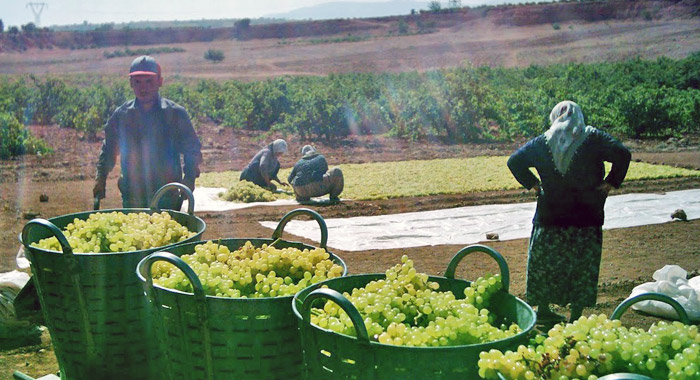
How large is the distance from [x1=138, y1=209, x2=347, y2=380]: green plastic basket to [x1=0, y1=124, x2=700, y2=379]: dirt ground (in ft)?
6.07

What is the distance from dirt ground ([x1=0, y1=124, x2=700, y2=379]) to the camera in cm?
596

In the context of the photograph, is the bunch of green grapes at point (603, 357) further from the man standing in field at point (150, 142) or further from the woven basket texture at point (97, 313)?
the man standing in field at point (150, 142)

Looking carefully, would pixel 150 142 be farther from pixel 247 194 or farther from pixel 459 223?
pixel 247 194

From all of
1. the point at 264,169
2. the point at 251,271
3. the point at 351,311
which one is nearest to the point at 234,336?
the point at 251,271

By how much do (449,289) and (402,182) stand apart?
832 cm

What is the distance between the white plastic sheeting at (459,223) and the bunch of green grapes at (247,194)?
1295mm

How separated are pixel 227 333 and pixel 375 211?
255 inches

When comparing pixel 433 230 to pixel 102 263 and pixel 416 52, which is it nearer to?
pixel 102 263

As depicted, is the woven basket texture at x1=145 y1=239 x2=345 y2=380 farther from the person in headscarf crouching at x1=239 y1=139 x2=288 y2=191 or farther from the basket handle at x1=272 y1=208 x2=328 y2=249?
the person in headscarf crouching at x1=239 y1=139 x2=288 y2=191

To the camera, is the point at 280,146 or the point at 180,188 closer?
the point at 180,188

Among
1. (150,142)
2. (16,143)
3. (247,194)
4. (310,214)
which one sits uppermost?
(150,142)

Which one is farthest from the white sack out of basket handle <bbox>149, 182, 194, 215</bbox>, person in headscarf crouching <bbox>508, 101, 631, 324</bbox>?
basket handle <bbox>149, 182, 194, 215</bbox>

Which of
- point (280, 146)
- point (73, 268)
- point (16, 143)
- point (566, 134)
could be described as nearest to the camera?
point (73, 268)

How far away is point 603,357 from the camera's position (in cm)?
171
